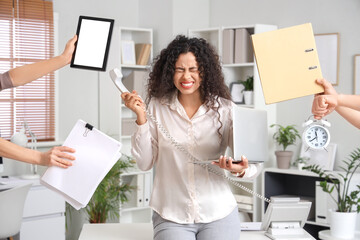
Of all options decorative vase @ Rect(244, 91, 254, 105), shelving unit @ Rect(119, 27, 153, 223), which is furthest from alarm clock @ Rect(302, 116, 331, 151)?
shelving unit @ Rect(119, 27, 153, 223)

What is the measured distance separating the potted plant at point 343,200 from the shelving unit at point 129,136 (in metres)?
1.77

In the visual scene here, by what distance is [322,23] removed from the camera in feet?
15.0

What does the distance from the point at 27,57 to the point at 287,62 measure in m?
3.19

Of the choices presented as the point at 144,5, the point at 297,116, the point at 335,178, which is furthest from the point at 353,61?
the point at 144,5

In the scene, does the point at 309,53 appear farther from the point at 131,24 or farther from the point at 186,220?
the point at 131,24

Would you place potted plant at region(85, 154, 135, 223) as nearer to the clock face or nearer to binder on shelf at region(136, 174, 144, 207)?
binder on shelf at region(136, 174, 144, 207)

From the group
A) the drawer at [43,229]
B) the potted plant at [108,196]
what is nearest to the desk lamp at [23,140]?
the drawer at [43,229]

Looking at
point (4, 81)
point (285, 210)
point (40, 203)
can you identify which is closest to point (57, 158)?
point (4, 81)

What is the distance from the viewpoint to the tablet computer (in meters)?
2.19

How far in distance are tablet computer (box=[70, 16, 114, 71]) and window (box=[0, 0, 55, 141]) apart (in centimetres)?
258

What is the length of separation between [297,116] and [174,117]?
102 inches

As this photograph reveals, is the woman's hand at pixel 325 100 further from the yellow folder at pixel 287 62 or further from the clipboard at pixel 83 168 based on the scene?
the clipboard at pixel 83 168

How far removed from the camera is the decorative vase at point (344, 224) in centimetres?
392

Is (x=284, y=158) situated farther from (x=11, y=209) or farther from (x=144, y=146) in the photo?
(x=144, y=146)
